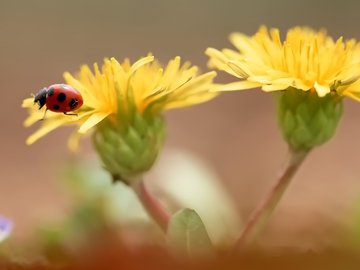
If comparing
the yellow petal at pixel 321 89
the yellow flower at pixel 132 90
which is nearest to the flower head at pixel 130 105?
the yellow flower at pixel 132 90

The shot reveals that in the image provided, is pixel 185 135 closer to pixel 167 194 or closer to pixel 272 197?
pixel 167 194

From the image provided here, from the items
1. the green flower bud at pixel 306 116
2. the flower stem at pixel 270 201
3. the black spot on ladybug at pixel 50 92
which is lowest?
the flower stem at pixel 270 201

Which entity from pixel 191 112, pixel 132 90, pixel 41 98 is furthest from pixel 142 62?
pixel 191 112

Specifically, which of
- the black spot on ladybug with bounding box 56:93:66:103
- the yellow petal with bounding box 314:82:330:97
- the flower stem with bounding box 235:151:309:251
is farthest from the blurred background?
the black spot on ladybug with bounding box 56:93:66:103

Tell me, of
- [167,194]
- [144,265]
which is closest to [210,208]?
[167,194]

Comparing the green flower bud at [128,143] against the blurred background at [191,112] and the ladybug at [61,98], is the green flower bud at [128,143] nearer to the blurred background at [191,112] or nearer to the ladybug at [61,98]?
the ladybug at [61,98]

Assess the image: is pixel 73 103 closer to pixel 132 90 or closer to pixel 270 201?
pixel 132 90

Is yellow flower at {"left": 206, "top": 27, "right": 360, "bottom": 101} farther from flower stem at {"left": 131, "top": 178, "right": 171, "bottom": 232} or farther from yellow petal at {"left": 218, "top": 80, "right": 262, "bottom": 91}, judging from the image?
flower stem at {"left": 131, "top": 178, "right": 171, "bottom": 232}
